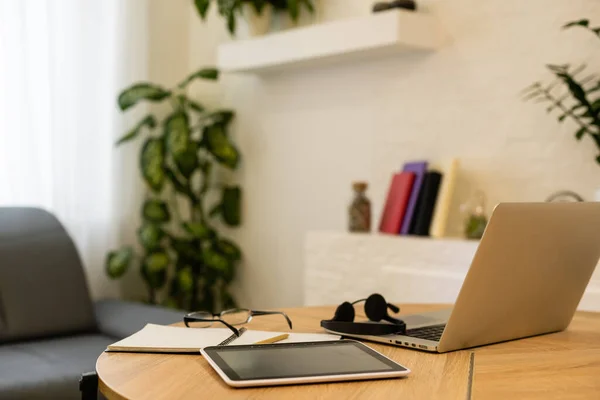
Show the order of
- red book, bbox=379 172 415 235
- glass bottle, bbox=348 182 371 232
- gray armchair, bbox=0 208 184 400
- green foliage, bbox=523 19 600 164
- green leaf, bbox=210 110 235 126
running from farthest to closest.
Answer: green leaf, bbox=210 110 235 126
glass bottle, bbox=348 182 371 232
red book, bbox=379 172 415 235
gray armchair, bbox=0 208 184 400
green foliage, bbox=523 19 600 164

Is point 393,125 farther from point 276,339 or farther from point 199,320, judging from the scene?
point 276,339

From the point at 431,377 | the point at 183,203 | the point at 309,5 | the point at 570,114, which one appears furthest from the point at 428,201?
the point at 431,377

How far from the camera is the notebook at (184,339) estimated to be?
127 cm

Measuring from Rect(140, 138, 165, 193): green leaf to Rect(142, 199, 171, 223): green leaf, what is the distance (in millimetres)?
81

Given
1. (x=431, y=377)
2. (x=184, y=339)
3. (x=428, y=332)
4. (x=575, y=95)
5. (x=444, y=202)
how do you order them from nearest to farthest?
(x=431, y=377)
(x=184, y=339)
(x=428, y=332)
(x=575, y=95)
(x=444, y=202)

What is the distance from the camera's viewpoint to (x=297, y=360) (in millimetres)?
1154

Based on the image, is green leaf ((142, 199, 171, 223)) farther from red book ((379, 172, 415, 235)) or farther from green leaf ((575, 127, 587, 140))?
green leaf ((575, 127, 587, 140))

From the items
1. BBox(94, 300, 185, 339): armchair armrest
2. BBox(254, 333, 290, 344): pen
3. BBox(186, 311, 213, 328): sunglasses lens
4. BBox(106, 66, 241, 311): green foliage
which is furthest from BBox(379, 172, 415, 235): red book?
BBox(254, 333, 290, 344): pen

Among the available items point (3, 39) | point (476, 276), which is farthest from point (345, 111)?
point (476, 276)

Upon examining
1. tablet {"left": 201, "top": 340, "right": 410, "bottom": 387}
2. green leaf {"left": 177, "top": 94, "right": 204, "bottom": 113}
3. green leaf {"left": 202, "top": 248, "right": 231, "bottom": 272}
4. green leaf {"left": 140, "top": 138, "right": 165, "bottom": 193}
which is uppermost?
green leaf {"left": 177, "top": 94, "right": 204, "bottom": 113}

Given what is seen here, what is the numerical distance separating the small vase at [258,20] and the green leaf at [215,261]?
104cm

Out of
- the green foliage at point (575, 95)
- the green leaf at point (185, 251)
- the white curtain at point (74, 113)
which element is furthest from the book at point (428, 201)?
the white curtain at point (74, 113)

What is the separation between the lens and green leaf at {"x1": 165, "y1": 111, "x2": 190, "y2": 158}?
3.53 meters

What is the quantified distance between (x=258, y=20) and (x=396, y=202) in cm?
116
